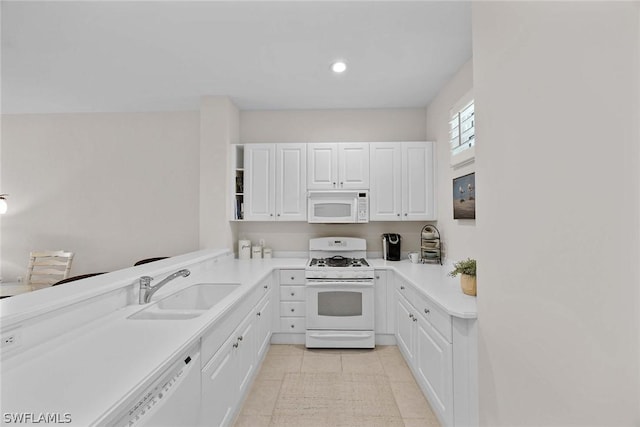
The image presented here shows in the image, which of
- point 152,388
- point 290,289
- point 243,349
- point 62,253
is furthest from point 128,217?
point 152,388

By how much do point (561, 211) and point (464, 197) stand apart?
6.29 ft

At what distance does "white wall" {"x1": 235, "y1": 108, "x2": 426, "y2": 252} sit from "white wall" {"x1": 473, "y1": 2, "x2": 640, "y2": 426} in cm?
242

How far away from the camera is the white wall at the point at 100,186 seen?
3949mm

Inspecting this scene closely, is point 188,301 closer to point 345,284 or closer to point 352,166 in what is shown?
point 345,284

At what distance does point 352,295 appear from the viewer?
120 inches

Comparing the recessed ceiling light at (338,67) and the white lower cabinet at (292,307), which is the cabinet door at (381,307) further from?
the recessed ceiling light at (338,67)

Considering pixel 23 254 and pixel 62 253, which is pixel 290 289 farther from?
pixel 23 254

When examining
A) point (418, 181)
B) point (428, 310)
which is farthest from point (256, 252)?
point (428, 310)

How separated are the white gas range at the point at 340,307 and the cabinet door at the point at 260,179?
38.6 inches

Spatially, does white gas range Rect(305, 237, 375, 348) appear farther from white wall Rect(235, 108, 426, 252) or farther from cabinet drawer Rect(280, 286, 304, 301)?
white wall Rect(235, 108, 426, 252)

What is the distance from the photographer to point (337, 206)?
3479mm

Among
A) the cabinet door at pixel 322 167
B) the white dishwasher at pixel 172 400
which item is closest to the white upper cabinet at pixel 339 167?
the cabinet door at pixel 322 167

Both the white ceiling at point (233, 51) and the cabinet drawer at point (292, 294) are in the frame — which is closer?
the white ceiling at point (233, 51)

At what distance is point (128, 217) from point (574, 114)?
4533 millimetres
